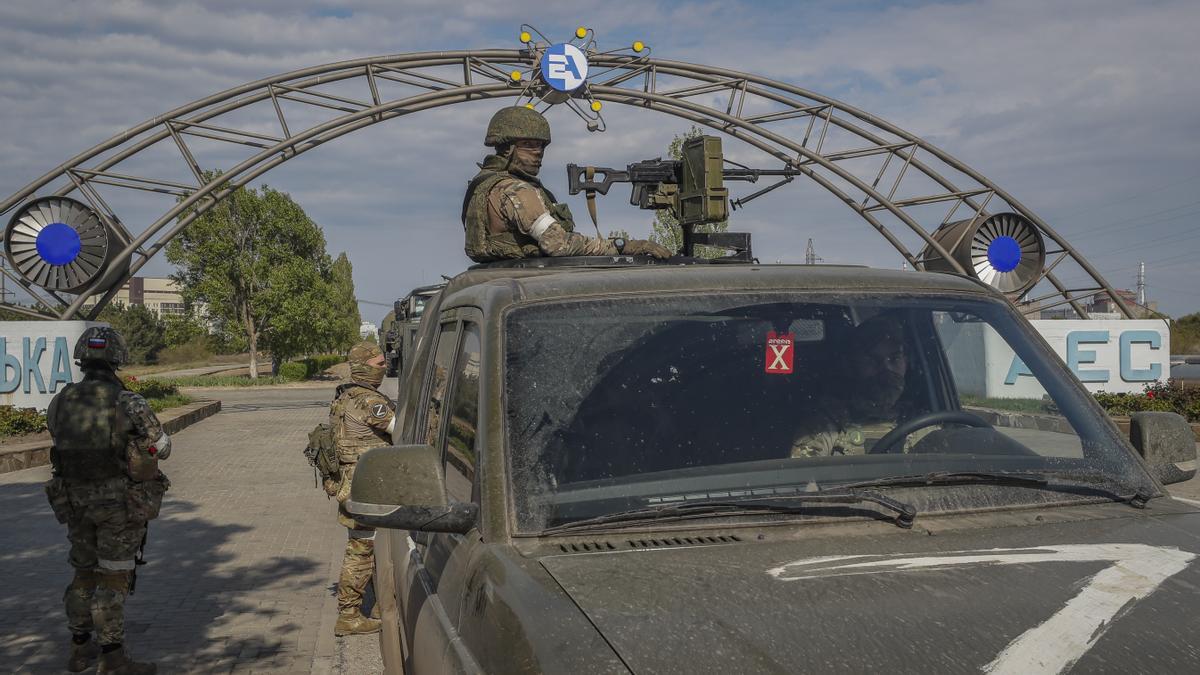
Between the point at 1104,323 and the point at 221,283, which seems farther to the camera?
the point at 221,283

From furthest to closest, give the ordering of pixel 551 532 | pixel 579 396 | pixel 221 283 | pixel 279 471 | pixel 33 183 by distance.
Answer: pixel 221 283 → pixel 33 183 → pixel 279 471 → pixel 579 396 → pixel 551 532

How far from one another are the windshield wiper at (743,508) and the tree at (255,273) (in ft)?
155

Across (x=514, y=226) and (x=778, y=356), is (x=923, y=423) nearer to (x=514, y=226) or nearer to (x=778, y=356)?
(x=778, y=356)

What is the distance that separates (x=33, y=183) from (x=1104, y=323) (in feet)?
66.4

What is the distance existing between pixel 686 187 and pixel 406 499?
14.1 ft

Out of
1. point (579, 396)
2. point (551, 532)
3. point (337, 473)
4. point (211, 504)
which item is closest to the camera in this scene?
point (551, 532)

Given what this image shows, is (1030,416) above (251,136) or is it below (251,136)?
below

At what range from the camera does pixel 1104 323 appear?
20.8 metres

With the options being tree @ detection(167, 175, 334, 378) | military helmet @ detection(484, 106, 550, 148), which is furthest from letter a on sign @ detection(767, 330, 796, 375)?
tree @ detection(167, 175, 334, 378)

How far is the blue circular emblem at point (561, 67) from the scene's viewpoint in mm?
19016

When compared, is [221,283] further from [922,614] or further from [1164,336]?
[922,614]

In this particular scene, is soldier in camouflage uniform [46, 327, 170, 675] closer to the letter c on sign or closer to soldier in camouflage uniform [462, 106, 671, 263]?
soldier in camouflage uniform [462, 106, 671, 263]

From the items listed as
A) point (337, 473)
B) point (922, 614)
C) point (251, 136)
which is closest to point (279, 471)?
point (251, 136)

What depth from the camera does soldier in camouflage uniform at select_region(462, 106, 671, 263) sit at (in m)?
5.02
